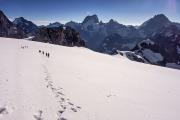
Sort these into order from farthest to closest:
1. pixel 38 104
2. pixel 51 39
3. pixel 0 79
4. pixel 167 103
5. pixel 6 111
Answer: pixel 51 39, pixel 167 103, pixel 0 79, pixel 38 104, pixel 6 111

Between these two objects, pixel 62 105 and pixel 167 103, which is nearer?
pixel 62 105

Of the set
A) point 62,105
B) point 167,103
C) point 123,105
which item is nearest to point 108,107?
point 123,105

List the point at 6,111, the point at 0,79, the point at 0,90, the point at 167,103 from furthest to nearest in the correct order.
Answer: the point at 167,103 → the point at 0,79 → the point at 0,90 → the point at 6,111

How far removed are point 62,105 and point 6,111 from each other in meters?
2.81

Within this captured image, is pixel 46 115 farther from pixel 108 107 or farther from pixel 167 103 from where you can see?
pixel 167 103

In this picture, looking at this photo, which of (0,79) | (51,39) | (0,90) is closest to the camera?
(0,90)

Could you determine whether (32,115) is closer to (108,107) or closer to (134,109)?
(108,107)

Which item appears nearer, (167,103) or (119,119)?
(119,119)

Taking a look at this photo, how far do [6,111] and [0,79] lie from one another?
5032 millimetres

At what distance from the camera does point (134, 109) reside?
11438 mm

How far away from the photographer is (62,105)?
1002cm

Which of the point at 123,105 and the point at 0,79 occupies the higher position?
the point at 0,79

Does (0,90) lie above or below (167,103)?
above

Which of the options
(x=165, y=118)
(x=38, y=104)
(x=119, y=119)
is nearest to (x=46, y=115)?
(x=38, y=104)
